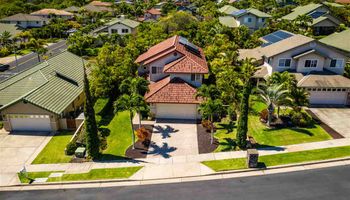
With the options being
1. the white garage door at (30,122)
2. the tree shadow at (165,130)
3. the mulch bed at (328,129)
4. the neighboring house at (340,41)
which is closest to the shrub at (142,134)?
the tree shadow at (165,130)

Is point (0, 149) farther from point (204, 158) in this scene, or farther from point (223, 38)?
point (223, 38)

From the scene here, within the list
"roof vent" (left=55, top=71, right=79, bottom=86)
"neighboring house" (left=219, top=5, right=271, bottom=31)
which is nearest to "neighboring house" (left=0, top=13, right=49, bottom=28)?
"neighboring house" (left=219, top=5, right=271, bottom=31)

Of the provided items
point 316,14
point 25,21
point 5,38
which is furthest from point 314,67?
point 25,21

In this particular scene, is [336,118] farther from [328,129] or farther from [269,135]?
[269,135]

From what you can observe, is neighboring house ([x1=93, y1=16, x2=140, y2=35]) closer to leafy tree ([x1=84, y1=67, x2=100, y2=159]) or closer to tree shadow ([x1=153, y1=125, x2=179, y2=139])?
tree shadow ([x1=153, y1=125, x2=179, y2=139])

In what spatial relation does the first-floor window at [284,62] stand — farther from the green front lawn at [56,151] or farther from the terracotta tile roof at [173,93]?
the green front lawn at [56,151]

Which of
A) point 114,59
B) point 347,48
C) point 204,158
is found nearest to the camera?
point 204,158

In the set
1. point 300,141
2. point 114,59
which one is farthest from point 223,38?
point 300,141
